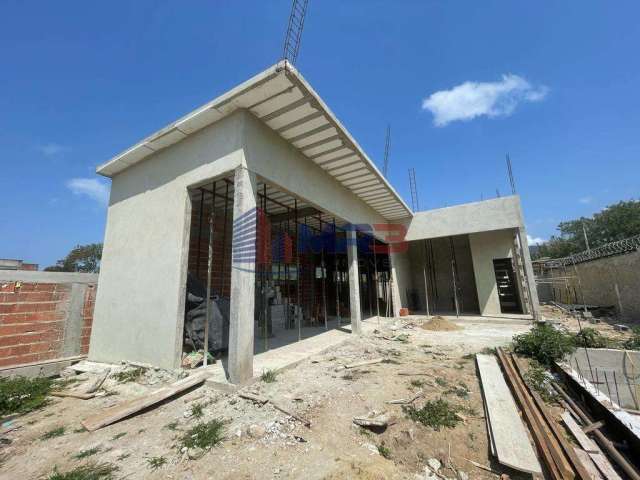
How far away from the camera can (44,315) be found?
4.50 metres

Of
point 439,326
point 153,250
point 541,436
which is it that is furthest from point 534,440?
point 439,326

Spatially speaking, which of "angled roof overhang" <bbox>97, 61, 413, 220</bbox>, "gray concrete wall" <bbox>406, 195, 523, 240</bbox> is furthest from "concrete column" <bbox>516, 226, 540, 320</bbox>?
"angled roof overhang" <bbox>97, 61, 413, 220</bbox>

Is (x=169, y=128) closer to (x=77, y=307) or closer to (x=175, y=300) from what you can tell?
(x=175, y=300)

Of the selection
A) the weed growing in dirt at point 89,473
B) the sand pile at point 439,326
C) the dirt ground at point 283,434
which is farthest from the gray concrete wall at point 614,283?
the weed growing in dirt at point 89,473

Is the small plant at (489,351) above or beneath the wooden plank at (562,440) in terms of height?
above

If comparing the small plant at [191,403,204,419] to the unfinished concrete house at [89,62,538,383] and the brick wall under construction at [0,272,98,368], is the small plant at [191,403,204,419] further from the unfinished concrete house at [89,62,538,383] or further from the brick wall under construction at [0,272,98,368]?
the brick wall under construction at [0,272,98,368]

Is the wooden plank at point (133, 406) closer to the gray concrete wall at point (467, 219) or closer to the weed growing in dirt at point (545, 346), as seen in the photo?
the weed growing in dirt at point (545, 346)

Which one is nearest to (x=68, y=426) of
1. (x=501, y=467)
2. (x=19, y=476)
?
(x=19, y=476)

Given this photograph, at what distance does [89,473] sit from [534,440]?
3.68m

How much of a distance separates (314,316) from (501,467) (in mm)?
7307

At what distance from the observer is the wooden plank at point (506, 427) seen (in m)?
2.04

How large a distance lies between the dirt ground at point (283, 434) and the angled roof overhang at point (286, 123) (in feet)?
12.3

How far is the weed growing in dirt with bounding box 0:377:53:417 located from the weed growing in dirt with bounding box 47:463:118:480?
6.48ft

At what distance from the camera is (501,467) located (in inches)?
83.1
